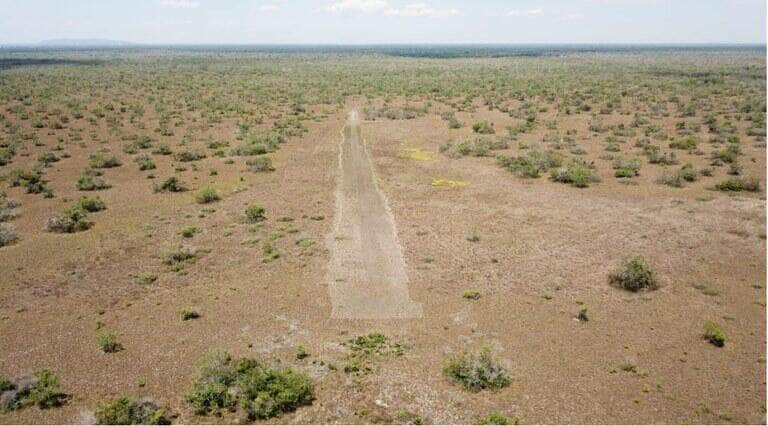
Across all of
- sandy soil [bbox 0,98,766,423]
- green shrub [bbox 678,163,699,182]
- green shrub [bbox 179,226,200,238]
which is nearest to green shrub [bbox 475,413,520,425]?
sandy soil [bbox 0,98,766,423]

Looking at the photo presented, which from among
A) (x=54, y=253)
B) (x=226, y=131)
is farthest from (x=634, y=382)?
(x=226, y=131)

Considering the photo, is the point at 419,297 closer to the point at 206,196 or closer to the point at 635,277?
the point at 635,277

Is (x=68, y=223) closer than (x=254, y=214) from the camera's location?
Yes

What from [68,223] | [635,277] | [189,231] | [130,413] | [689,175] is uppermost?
[689,175]

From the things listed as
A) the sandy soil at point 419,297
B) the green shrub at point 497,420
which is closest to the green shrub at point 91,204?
the sandy soil at point 419,297

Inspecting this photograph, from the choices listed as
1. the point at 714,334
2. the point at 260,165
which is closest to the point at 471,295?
the point at 714,334

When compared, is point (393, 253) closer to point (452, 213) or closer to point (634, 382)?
point (452, 213)
